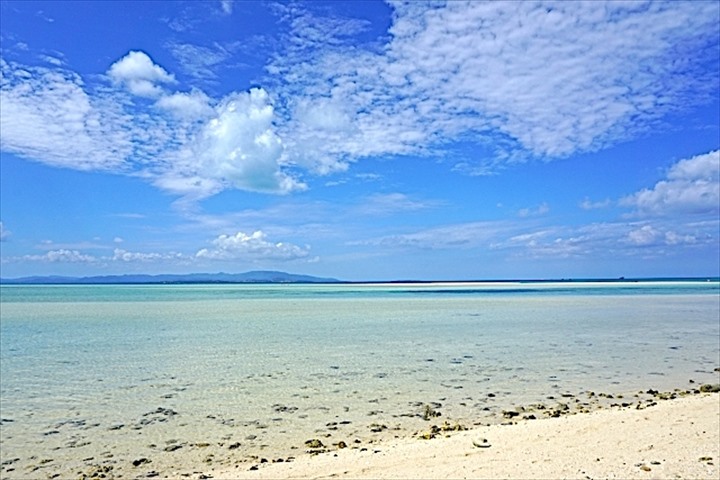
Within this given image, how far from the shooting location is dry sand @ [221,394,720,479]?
850 centimetres

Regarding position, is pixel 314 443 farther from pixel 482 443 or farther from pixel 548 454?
pixel 548 454

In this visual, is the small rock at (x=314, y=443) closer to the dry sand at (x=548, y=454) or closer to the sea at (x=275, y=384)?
the sea at (x=275, y=384)

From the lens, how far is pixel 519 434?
1081cm

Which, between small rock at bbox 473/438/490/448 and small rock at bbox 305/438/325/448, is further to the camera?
small rock at bbox 305/438/325/448

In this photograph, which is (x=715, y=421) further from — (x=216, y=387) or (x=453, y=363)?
(x=216, y=387)

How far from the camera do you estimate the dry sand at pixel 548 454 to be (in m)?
Answer: 8.50

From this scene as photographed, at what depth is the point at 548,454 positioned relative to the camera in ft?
30.7

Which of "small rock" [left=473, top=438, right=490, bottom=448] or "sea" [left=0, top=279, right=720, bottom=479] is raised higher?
"small rock" [left=473, top=438, right=490, bottom=448]

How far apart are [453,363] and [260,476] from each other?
12.8 metres

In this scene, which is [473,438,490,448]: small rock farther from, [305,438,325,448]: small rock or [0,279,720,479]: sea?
Answer: [305,438,325,448]: small rock

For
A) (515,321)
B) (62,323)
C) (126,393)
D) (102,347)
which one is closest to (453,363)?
(126,393)

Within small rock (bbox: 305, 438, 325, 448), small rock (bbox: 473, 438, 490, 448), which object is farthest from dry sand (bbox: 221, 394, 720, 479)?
small rock (bbox: 305, 438, 325, 448)

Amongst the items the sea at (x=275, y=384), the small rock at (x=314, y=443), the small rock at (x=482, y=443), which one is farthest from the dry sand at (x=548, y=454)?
the sea at (x=275, y=384)

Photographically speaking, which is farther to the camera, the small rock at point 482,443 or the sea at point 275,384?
the sea at point 275,384
